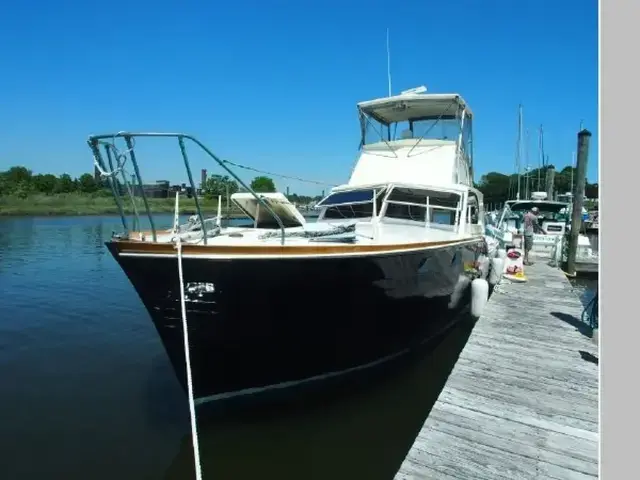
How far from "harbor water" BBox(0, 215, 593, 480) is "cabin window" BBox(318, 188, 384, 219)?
2918mm

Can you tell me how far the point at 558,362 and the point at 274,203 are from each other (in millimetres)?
4499

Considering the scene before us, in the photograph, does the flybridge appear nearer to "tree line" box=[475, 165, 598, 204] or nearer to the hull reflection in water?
the hull reflection in water

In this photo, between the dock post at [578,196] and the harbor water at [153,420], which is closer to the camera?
the harbor water at [153,420]

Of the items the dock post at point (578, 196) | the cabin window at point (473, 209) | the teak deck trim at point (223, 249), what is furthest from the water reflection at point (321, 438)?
the dock post at point (578, 196)

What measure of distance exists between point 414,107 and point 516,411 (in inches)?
289

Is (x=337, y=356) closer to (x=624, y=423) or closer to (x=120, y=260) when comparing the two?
(x=120, y=260)

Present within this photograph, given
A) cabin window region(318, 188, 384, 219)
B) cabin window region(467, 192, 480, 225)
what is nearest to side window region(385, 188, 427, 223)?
cabin window region(318, 188, 384, 219)

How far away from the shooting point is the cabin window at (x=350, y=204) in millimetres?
8586

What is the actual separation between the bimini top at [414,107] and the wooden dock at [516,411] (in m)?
4.92

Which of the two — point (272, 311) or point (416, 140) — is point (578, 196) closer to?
point (416, 140)

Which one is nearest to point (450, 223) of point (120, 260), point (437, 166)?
point (437, 166)

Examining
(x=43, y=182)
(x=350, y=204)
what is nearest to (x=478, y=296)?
(x=350, y=204)

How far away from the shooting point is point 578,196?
16.5 m

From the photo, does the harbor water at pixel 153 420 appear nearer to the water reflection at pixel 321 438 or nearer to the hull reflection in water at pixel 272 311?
the water reflection at pixel 321 438
